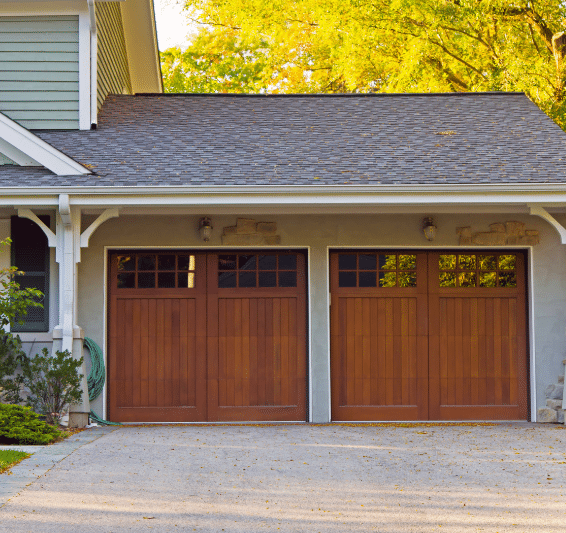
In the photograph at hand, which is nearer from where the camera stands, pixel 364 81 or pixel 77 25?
Result: pixel 77 25

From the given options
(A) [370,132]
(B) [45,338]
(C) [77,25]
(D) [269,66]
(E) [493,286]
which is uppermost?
(D) [269,66]

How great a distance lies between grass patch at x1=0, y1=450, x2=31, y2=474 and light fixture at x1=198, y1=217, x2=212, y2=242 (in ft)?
10.5

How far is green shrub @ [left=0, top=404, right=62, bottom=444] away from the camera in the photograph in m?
6.68

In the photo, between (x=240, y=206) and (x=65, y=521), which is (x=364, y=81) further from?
(x=65, y=521)

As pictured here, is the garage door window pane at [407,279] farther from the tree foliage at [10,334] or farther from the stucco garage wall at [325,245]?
the tree foliage at [10,334]

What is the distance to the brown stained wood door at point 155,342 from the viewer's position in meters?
8.54

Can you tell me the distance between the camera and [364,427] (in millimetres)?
7973

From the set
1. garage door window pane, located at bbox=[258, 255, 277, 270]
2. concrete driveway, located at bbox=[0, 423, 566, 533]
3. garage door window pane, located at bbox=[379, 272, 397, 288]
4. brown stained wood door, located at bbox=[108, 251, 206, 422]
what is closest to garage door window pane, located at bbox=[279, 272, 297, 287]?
garage door window pane, located at bbox=[258, 255, 277, 270]

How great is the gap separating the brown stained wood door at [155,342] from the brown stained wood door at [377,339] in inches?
63.4

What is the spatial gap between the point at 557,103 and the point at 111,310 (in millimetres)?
10615

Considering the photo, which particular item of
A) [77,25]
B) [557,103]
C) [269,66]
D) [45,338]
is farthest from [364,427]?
[269,66]

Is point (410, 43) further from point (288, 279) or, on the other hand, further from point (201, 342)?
point (201, 342)

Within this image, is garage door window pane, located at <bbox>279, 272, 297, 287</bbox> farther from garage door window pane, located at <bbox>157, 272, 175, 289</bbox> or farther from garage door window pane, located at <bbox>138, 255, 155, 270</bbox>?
garage door window pane, located at <bbox>138, 255, 155, 270</bbox>

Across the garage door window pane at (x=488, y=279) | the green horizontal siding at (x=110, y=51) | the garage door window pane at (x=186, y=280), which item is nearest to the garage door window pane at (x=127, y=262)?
the garage door window pane at (x=186, y=280)
